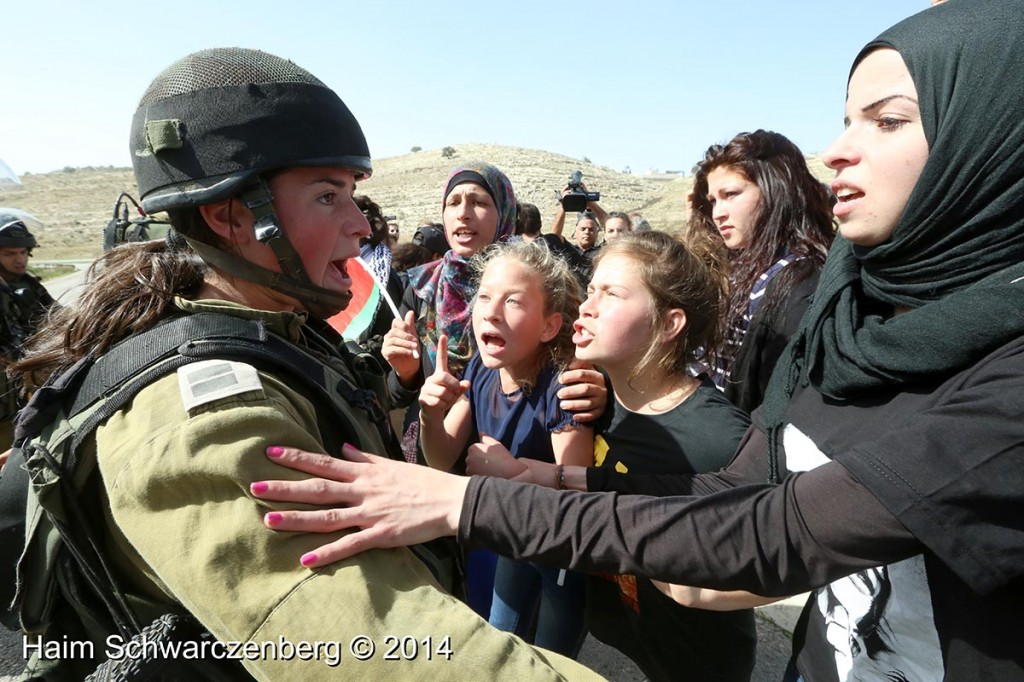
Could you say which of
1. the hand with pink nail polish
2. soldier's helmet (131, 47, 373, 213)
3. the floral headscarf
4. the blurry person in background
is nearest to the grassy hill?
the blurry person in background

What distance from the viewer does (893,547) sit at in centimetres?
116

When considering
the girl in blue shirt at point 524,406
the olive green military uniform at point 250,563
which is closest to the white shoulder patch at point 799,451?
the olive green military uniform at point 250,563

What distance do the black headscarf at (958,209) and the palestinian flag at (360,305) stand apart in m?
2.58

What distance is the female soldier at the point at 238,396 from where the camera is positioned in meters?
1.04

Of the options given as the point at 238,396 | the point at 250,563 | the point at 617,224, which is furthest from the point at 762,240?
the point at 617,224

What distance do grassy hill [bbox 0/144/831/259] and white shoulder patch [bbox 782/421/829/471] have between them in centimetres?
2338

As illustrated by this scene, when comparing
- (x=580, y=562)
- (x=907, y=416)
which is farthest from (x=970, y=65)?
(x=580, y=562)

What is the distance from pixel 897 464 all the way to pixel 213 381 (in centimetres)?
129

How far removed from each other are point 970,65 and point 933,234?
337 millimetres

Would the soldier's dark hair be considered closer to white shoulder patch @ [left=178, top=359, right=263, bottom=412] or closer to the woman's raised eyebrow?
white shoulder patch @ [left=178, top=359, right=263, bottom=412]

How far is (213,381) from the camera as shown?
1.16 m

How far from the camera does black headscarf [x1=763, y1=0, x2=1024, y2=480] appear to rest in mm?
1164

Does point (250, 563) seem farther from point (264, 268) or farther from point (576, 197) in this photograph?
point (576, 197)

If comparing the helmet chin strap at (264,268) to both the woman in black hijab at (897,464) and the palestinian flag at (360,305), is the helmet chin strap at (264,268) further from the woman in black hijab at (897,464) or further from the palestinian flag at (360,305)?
the palestinian flag at (360,305)
